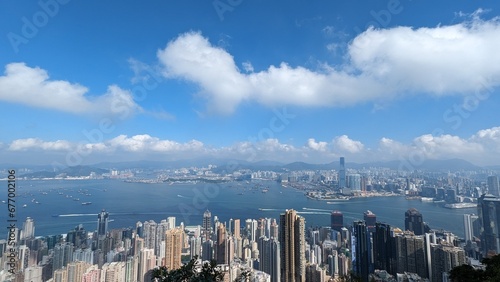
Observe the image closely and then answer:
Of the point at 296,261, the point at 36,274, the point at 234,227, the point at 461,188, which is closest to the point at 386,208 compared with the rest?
the point at 461,188

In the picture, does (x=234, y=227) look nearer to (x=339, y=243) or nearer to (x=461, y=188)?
(x=339, y=243)

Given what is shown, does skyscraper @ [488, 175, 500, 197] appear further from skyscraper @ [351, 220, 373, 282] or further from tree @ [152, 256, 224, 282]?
tree @ [152, 256, 224, 282]

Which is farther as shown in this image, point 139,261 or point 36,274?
point 139,261

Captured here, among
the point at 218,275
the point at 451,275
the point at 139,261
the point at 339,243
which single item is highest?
the point at 218,275

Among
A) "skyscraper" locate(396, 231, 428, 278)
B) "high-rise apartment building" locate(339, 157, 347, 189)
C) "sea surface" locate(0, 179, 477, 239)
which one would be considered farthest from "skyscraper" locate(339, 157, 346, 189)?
"skyscraper" locate(396, 231, 428, 278)

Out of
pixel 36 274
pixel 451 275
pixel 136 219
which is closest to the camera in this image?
pixel 451 275

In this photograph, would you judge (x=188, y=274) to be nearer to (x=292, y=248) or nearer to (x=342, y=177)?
(x=292, y=248)
